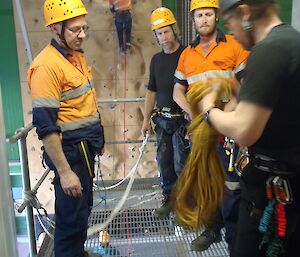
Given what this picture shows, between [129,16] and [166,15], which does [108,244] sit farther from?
[129,16]

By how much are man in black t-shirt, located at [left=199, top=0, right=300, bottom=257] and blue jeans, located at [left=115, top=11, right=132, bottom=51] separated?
3111 millimetres

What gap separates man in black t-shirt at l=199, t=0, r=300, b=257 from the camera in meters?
1.23

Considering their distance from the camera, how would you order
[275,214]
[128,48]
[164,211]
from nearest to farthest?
[275,214] → [164,211] → [128,48]

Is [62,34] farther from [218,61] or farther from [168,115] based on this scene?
[168,115]

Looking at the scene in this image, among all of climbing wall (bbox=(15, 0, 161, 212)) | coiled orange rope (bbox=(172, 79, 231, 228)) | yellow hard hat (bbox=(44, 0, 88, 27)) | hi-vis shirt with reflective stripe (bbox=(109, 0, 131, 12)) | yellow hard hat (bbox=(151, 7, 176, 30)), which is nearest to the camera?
coiled orange rope (bbox=(172, 79, 231, 228))

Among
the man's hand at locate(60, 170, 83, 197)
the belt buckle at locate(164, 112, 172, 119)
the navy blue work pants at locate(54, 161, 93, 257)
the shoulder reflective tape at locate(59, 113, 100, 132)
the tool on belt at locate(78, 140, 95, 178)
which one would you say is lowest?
the navy blue work pants at locate(54, 161, 93, 257)

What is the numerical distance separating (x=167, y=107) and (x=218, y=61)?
2.35 feet

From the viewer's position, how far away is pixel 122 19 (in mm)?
4430

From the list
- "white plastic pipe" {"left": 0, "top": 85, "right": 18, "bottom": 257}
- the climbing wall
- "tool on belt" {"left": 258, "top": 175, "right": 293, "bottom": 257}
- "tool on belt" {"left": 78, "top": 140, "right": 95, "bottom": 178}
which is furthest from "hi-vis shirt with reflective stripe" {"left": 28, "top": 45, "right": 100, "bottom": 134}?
the climbing wall

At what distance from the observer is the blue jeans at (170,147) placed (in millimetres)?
3002

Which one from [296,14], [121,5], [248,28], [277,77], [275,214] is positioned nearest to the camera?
[277,77]

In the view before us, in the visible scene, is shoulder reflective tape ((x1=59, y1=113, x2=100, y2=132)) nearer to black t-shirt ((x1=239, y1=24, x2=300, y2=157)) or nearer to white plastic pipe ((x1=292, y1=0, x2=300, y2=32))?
black t-shirt ((x1=239, y1=24, x2=300, y2=157))

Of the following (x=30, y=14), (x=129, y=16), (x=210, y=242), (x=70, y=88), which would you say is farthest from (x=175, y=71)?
(x=30, y=14)

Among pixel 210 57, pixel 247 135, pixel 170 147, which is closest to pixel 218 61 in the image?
pixel 210 57
